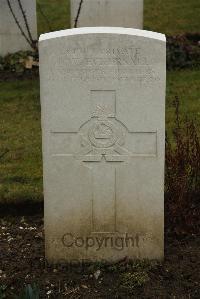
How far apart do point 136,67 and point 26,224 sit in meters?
1.76

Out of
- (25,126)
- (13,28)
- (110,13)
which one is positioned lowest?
(25,126)

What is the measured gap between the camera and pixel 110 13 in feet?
35.5

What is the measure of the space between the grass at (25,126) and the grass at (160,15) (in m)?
2.55

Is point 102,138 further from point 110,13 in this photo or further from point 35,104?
point 110,13

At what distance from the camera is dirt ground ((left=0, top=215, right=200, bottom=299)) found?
410 cm

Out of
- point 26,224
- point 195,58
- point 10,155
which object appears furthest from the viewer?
point 195,58

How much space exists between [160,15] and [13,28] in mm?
3670

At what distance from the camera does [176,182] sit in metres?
4.75

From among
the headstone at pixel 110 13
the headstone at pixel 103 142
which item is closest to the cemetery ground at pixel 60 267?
the headstone at pixel 103 142

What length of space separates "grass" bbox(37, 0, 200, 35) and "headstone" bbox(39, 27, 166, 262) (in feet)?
26.0

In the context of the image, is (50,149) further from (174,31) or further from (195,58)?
(174,31)

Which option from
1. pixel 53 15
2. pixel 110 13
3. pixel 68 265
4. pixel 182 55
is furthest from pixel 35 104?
pixel 53 15

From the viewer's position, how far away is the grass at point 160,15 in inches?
481

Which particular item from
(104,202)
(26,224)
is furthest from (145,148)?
(26,224)
